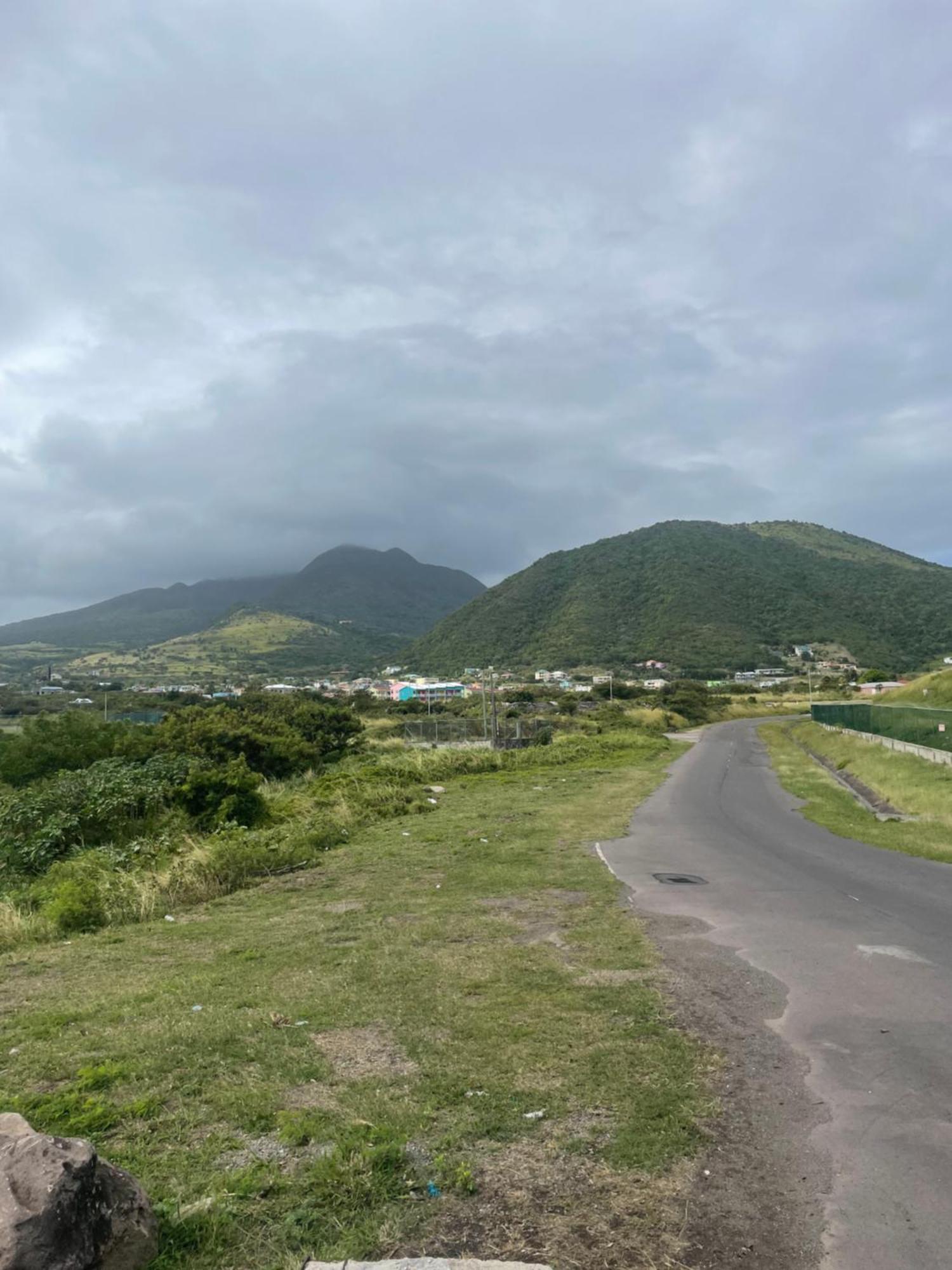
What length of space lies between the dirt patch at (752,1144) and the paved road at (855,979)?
0.11m

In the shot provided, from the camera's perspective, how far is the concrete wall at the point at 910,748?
25.1m

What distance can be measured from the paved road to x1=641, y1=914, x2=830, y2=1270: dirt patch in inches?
4.3

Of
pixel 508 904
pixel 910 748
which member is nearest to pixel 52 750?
pixel 508 904

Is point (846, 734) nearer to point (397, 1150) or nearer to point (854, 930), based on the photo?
point (854, 930)

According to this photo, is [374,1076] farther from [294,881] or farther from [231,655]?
[231,655]

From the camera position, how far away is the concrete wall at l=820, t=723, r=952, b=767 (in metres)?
25.1

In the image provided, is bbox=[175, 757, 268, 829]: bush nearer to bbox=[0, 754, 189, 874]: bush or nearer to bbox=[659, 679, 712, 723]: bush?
bbox=[0, 754, 189, 874]: bush

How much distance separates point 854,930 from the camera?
8.93 metres

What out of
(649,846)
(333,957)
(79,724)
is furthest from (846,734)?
(333,957)

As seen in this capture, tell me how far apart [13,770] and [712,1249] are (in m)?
23.6

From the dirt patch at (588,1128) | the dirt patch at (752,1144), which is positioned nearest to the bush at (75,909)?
the dirt patch at (752,1144)

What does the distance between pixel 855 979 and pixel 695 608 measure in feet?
438

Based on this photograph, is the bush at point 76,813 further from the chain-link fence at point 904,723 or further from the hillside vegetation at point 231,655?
the hillside vegetation at point 231,655

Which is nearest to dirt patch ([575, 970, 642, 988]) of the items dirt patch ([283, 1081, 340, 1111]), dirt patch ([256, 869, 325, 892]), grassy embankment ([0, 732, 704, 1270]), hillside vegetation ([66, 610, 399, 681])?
grassy embankment ([0, 732, 704, 1270])
